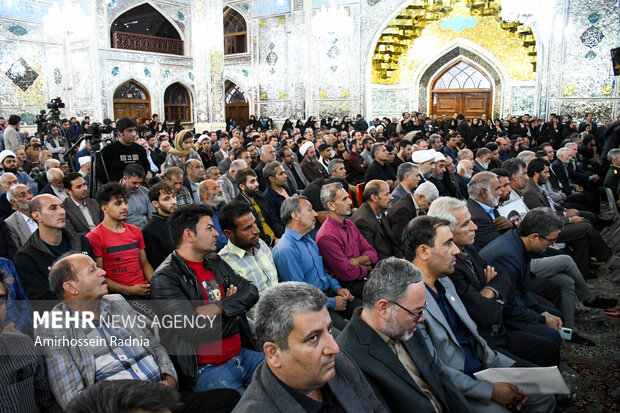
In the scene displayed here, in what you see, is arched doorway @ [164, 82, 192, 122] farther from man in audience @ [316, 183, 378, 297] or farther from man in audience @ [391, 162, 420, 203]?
man in audience @ [316, 183, 378, 297]

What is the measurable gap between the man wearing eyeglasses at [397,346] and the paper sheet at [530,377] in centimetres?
24

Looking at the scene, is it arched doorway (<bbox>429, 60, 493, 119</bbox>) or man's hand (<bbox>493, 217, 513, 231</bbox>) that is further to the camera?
arched doorway (<bbox>429, 60, 493, 119</bbox>)

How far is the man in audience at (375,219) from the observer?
11.8 ft

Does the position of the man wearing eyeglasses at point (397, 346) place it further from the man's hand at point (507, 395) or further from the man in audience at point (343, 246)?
the man in audience at point (343, 246)

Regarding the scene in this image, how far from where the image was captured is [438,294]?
2.34 m

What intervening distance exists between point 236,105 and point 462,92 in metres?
8.41

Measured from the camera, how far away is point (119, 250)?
2957 millimetres

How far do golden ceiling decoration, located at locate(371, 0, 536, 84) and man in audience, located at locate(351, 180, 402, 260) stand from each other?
445 inches

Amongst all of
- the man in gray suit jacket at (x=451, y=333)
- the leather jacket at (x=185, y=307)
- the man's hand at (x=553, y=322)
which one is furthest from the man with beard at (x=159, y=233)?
the man's hand at (x=553, y=322)

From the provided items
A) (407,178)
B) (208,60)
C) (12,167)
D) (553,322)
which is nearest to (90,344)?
(553,322)

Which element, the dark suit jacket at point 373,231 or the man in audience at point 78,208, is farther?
the man in audience at point 78,208

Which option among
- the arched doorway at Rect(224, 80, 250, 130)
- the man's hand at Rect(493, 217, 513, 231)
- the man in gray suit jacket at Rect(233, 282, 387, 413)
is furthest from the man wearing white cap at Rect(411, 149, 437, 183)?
the arched doorway at Rect(224, 80, 250, 130)

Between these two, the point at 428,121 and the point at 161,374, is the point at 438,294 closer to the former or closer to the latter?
the point at 161,374

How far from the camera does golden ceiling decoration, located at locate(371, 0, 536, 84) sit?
13.1m
